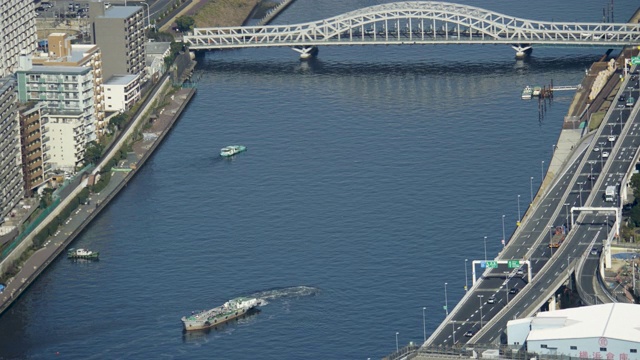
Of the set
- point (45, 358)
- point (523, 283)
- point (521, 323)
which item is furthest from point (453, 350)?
point (45, 358)

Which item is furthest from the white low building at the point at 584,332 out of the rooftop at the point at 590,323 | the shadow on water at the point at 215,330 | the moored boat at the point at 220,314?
the moored boat at the point at 220,314

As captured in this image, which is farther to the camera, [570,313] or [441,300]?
[441,300]

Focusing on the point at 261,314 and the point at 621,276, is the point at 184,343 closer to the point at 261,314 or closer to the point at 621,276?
the point at 261,314

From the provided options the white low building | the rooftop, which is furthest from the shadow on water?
the rooftop

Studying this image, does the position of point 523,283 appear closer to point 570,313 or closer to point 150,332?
point 570,313

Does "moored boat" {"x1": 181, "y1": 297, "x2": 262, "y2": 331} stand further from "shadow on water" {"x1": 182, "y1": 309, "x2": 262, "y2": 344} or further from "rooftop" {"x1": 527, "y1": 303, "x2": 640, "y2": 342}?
"rooftop" {"x1": 527, "y1": 303, "x2": 640, "y2": 342}

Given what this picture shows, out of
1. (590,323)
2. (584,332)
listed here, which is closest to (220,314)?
(590,323)
